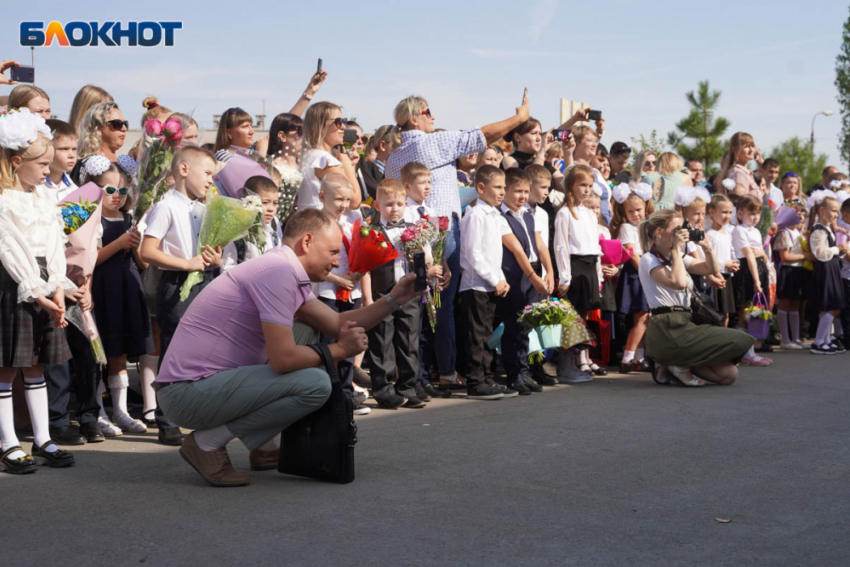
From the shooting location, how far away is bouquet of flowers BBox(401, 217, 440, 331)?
25.5ft

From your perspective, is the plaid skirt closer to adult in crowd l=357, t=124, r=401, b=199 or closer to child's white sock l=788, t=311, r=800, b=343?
adult in crowd l=357, t=124, r=401, b=199

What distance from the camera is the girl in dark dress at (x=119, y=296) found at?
6.91m

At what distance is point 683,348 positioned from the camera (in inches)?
354

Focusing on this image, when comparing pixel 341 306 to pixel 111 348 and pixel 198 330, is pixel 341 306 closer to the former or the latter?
pixel 111 348

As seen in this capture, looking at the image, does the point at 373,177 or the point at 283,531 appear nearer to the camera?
the point at 283,531

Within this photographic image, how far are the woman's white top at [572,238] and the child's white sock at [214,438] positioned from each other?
4.69 meters

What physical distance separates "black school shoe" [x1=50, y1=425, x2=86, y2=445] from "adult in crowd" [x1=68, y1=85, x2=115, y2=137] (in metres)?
2.81

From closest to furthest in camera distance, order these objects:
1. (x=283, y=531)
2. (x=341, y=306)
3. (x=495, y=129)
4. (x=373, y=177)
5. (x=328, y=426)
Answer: (x=283, y=531) < (x=328, y=426) < (x=341, y=306) < (x=495, y=129) < (x=373, y=177)

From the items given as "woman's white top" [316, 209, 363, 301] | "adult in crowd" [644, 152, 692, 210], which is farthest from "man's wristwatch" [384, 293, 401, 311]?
"adult in crowd" [644, 152, 692, 210]

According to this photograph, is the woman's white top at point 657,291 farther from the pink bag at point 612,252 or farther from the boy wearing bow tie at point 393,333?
the boy wearing bow tie at point 393,333

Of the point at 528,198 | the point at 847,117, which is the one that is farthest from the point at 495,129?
the point at 847,117

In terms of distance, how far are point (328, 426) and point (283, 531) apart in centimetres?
105

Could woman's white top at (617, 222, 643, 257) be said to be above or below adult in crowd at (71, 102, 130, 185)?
below

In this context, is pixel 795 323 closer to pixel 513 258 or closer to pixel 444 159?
pixel 513 258
